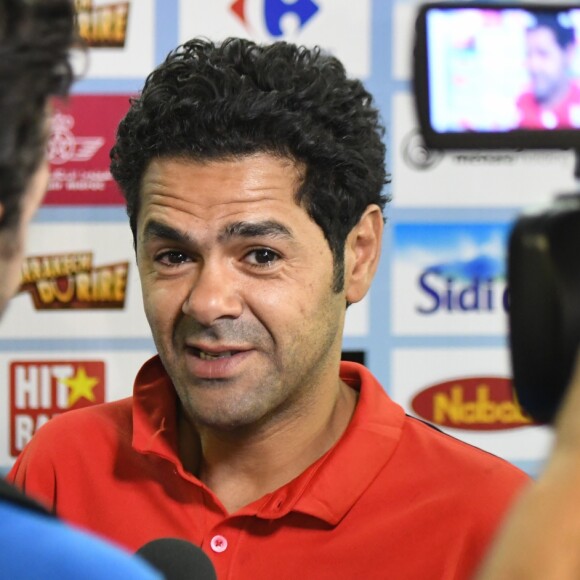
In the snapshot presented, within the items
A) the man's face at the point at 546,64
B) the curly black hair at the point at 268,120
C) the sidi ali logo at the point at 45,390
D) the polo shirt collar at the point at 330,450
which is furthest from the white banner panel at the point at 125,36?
the man's face at the point at 546,64

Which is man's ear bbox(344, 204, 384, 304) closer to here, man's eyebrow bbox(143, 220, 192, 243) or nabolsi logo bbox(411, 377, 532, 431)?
man's eyebrow bbox(143, 220, 192, 243)

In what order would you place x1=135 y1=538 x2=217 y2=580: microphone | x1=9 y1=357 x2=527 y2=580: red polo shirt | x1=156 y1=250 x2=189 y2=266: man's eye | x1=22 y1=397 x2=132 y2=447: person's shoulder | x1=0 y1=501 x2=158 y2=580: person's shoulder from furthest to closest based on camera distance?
x1=22 y1=397 x2=132 y2=447: person's shoulder → x1=156 y1=250 x2=189 y2=266: man's eye → x1=9 y1=357 x2=527 y2=580: red polo shirt → x1=135 y1=538 x2=217 y2=580: microphone → x1=0 y1=501 x2=158 y2=580: person's shoulder

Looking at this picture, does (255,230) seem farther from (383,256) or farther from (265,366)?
(383,256)

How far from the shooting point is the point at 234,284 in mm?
1184

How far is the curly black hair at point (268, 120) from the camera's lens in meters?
1.18

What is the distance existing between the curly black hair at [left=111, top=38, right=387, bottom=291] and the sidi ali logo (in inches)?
31.2

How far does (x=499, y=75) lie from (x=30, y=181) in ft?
0.90

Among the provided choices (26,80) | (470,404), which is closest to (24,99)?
(26,80)

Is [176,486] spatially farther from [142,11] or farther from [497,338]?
[142,11]

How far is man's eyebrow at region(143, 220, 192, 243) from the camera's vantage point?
3.89ft

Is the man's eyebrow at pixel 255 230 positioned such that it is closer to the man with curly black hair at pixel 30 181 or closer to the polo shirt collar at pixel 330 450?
the polo shirt collar at pixel 330 450

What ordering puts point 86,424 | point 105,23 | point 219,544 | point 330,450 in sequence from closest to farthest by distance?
point 219,544, point 330,450, point 86,424, point 105,23

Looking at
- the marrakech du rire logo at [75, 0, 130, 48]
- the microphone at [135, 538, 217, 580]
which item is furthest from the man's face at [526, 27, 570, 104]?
the marrakech du rire logo at [75, 0, 130, 48]

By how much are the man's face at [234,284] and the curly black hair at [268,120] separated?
0.02m
